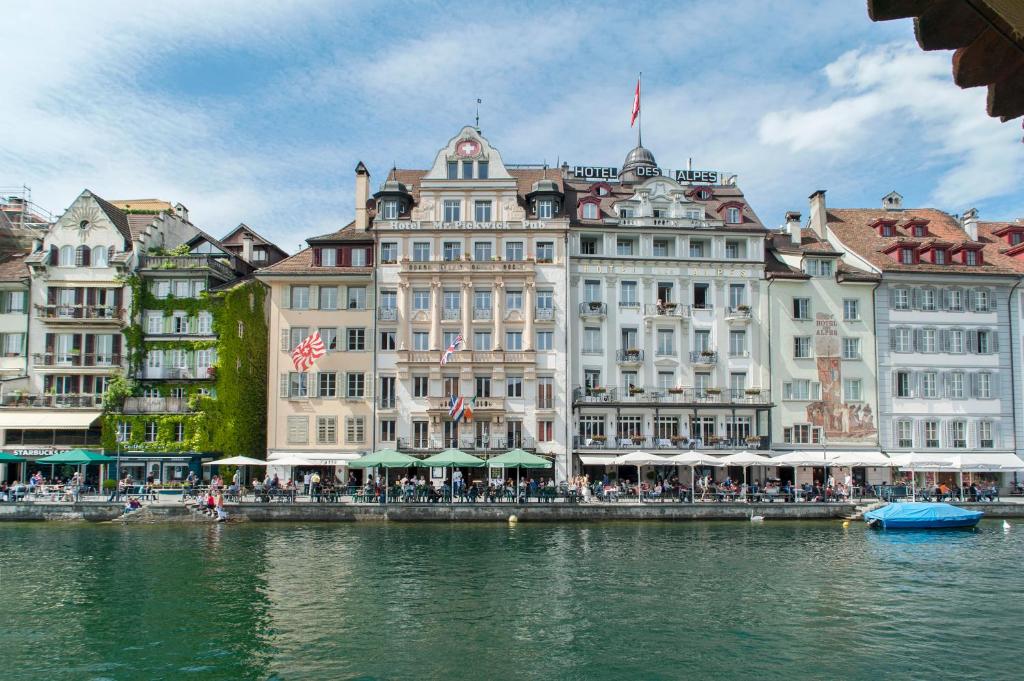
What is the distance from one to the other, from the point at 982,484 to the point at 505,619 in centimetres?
4773

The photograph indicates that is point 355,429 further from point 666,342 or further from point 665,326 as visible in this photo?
point 665,326

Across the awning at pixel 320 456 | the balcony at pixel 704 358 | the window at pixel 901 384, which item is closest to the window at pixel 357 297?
the awning at pixel 320 456

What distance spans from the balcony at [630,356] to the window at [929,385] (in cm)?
2030

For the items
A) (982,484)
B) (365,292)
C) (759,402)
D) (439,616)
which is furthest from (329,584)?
(982,484)

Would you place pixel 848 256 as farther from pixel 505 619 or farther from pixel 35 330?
pixel 35 330

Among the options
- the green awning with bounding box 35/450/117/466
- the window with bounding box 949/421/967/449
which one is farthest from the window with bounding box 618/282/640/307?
the green awning with bounding box 35/450/117/466

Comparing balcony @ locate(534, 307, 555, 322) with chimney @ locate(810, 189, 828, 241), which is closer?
balcony @ locate(534, 307, 555, 322)

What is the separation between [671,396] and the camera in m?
59.2

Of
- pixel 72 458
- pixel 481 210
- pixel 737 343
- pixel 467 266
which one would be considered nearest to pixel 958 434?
pixel 737 343

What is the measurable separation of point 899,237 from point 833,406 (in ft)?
50.6

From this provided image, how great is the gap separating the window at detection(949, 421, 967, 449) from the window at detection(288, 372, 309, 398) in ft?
149

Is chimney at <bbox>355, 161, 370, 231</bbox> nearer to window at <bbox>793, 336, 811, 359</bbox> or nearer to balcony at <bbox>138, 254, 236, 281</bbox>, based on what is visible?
balcony at <bbox>138, 254, 236, 281</bbox>

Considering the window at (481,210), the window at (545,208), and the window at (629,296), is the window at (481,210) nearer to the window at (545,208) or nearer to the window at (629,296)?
the window at (545,208)

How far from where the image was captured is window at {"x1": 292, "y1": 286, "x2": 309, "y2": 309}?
60375mm
